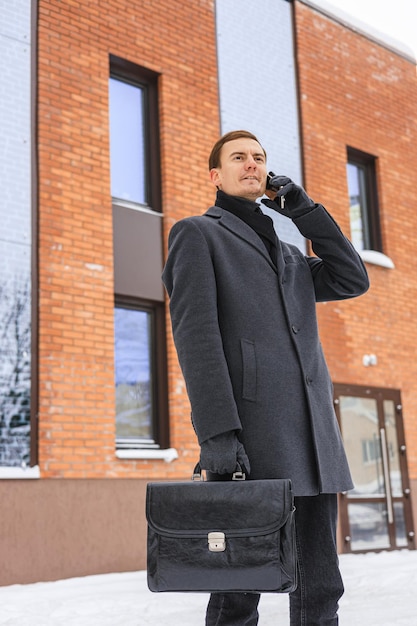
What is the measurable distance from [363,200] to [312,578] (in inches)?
409

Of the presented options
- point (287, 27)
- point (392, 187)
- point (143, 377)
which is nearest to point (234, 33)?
point (287, 27)

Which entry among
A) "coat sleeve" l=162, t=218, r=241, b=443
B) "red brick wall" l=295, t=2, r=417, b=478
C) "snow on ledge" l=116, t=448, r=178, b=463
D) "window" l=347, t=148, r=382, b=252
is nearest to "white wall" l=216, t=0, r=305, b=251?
"red brick wall" l=295, t=2, r=417, b=478

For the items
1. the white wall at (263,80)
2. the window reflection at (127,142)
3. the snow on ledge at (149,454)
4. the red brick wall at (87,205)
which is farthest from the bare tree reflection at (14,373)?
the white wall at (263,80)

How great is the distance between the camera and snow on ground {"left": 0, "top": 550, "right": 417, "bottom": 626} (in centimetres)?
489

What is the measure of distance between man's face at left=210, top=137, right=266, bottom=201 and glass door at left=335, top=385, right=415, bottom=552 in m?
8.14

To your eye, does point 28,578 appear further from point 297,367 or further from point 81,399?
point 297,367

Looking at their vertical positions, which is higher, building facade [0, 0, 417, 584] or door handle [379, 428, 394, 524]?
building facade [0, 0, 417, 584]

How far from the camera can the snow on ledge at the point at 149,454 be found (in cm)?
847

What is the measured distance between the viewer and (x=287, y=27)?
1169 centimetres

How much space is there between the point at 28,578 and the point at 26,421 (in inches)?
53.9

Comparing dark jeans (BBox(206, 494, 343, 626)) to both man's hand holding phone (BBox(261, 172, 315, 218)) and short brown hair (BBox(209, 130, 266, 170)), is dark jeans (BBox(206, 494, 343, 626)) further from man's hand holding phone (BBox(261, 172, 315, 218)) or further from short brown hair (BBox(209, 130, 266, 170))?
short brown hair (BBox(209, 130, 266, 170))

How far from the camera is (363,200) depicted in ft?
41.2

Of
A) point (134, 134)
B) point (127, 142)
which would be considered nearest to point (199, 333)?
point (127, 142)

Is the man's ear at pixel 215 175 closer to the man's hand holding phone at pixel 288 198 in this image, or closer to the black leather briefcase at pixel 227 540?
the man's hand holding phone at pixel 288 198
